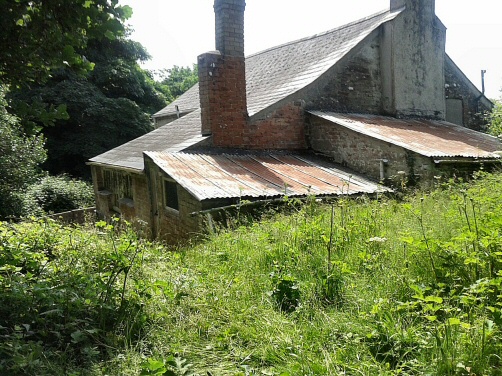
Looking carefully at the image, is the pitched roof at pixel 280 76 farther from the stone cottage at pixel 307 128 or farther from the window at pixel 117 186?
the window at pixel 117 186

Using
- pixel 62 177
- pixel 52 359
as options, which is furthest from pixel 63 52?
pixel 62 177

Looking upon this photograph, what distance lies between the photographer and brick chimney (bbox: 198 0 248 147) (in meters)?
9.79

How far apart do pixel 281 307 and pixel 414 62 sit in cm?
1207

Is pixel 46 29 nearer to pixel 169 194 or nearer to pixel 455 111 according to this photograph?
pixel 169 194

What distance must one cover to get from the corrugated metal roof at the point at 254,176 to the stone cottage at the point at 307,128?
0.10ft

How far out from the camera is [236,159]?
31.1 ft

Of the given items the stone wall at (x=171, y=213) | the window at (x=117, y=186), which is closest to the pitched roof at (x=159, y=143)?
the window at (x=117, y=186)

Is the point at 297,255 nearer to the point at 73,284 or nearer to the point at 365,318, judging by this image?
the point at 365,318

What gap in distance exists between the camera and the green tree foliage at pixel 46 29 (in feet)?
14.1

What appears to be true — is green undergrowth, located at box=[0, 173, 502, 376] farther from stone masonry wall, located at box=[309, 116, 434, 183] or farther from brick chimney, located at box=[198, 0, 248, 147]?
brick chimney, located at box=[198, 0, 248, 147]

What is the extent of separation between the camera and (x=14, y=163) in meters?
15.9

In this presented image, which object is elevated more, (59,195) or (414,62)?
(414,62)

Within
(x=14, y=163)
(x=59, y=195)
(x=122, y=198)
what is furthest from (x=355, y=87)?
(x=59, y=195)

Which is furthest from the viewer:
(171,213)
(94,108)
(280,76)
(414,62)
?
(94,108)
